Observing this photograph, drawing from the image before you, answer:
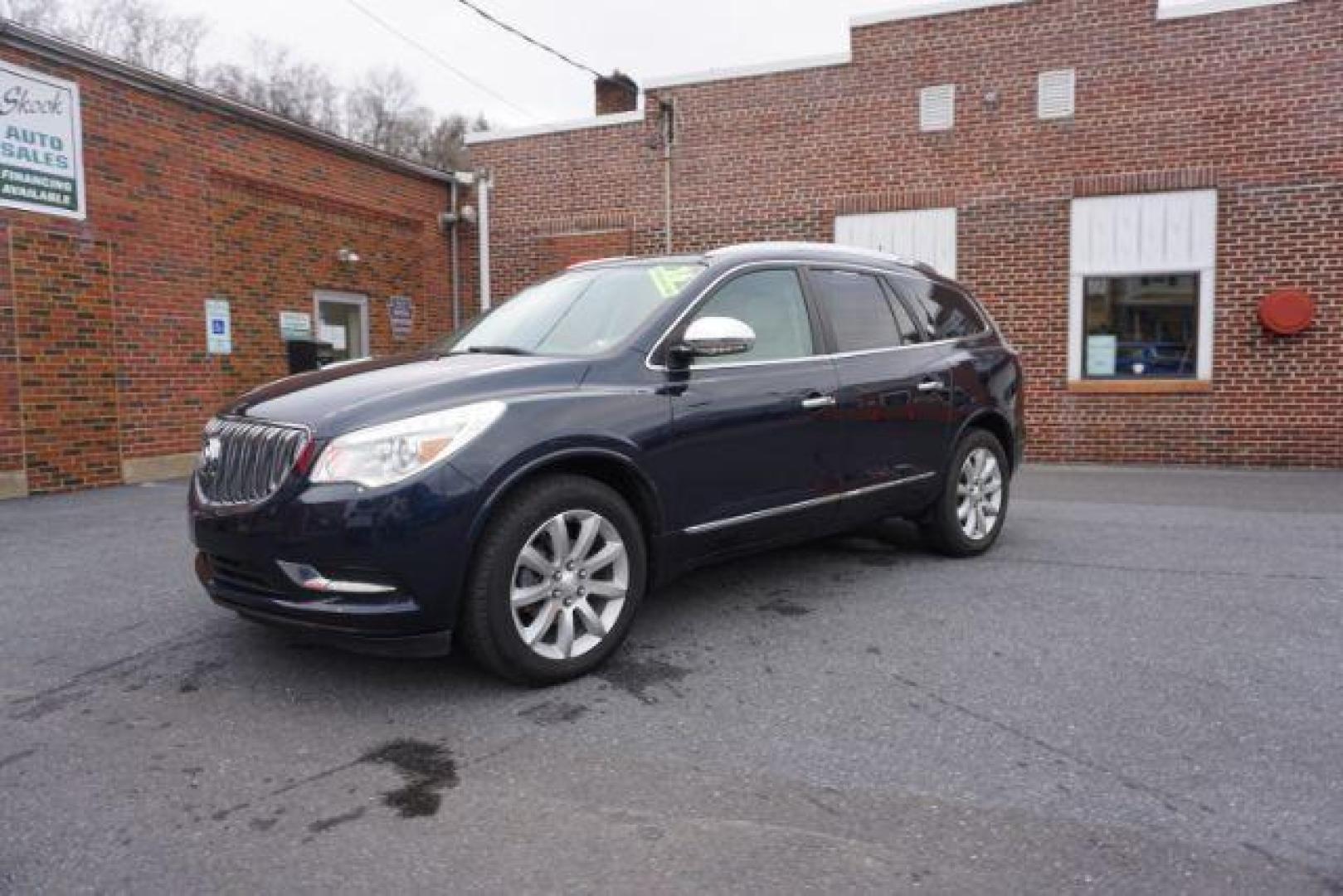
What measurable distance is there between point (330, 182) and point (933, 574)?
373 inches

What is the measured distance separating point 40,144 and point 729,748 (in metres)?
8.69

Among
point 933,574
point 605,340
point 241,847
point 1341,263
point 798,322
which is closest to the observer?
point 241,847

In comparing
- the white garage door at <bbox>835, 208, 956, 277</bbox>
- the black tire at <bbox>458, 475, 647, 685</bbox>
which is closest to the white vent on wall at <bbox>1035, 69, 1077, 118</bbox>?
the white garage door at <bbox>835, 208, 956, 277</bbox>

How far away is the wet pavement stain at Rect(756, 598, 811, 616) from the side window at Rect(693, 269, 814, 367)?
118cm

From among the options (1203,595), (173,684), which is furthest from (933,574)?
(173,684)

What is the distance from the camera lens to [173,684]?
11.6 feet

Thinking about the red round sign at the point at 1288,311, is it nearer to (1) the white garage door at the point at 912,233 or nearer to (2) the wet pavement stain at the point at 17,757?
(1) the white garage door at the point at 912,233

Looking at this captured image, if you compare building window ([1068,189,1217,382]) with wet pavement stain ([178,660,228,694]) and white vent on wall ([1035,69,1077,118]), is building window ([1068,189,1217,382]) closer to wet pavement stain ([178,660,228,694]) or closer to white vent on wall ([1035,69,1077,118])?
white vent on wall ([1035,69,1077,118])

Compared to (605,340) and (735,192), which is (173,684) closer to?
(605,340)

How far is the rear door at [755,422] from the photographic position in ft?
12.7

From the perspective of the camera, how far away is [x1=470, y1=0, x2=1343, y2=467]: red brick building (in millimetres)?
10047

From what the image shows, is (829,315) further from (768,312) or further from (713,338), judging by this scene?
(713,338)

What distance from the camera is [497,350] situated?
4117 millimetres

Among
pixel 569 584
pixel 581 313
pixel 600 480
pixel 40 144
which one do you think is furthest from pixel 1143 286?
pixel 40 144
